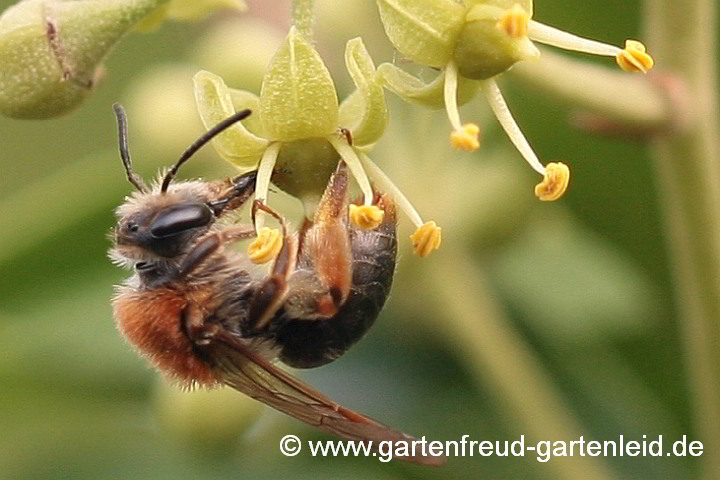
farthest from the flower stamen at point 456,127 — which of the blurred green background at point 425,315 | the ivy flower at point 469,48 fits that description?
the blurred green background at point 425,315

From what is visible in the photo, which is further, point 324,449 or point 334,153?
point 324,449

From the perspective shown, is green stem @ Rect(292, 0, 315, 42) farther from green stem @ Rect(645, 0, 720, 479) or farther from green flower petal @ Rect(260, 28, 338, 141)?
green stem @ Rect(645, 0, 720, 479)

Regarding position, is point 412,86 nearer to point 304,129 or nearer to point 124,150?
point 304,129

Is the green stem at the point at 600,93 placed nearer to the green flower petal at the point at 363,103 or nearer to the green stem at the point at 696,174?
the green stem at the point at 696,174

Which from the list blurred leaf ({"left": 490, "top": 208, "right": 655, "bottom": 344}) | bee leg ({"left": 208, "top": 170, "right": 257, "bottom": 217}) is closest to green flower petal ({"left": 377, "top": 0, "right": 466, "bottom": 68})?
bee leg ({"left": 208, "top": 170, "right": 257, "bottom": 217})

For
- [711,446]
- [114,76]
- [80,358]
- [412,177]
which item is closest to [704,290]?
[711,446]

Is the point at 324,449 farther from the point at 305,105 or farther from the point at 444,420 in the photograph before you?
the point at 305,105

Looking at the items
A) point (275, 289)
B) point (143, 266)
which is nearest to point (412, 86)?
point (275, 289)
